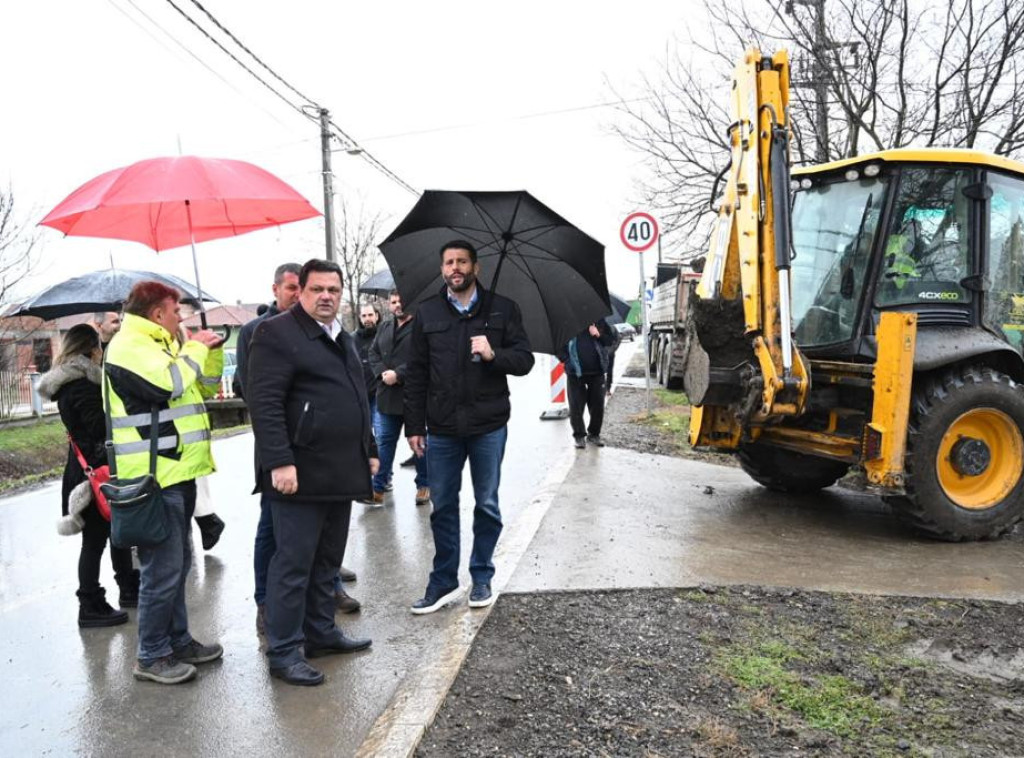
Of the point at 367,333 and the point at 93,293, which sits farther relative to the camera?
the point at 367,333

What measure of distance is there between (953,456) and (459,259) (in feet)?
13.4

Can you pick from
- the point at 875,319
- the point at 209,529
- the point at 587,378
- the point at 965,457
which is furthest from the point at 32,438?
the point at 965,457

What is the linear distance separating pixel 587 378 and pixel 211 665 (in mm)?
6301

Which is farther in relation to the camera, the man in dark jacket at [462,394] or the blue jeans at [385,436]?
the blue jeans at [385,436]

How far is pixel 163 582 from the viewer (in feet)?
13.3

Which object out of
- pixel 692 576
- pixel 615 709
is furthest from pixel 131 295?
pixel 692 576

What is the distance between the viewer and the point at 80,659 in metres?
4.43

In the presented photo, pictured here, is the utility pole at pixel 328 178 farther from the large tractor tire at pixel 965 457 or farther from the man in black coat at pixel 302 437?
the man in black coat at pixel 302 437

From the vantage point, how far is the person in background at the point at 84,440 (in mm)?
4797

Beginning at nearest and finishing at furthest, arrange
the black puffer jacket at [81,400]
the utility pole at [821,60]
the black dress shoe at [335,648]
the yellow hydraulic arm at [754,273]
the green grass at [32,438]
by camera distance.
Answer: the black dress shoe at [335,648] < the black puffer jacket at [81,400] < the yellow hydraulic arm at [754,273] < the utility pole at [821,60] < the green grass at [32,438]

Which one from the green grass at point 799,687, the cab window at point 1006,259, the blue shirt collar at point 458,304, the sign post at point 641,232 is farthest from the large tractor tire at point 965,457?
the sign post at point 641,232

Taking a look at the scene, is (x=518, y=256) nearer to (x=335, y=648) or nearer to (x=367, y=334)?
(x=335, y=648)

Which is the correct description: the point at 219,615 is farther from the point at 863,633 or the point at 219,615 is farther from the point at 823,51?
the point at 823,51

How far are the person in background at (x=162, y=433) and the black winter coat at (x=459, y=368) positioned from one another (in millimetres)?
1067
